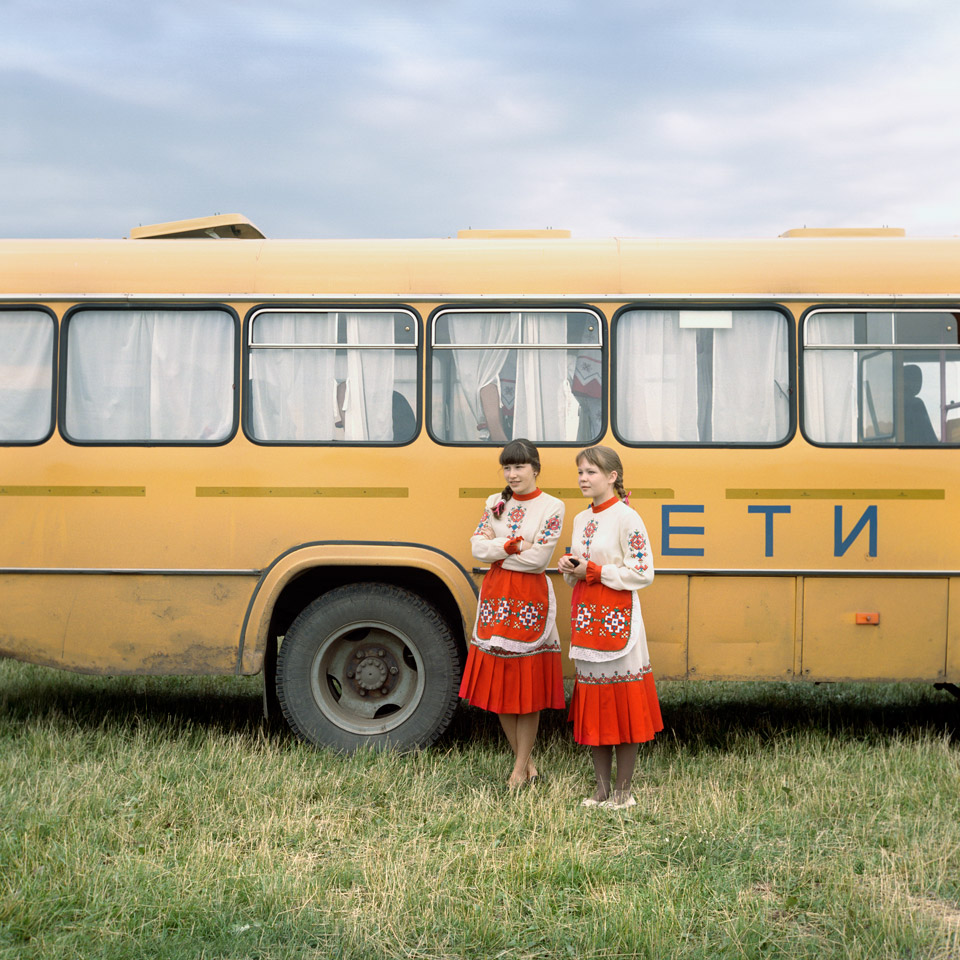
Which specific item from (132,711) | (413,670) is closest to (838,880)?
(413,670)

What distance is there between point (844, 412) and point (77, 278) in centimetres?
425

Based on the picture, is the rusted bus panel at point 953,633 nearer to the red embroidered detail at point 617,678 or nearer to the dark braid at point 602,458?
the red embroidered detail at point 617,678

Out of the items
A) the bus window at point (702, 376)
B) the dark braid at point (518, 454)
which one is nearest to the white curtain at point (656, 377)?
the bus window at point (702, 376)

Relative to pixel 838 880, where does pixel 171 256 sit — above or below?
above

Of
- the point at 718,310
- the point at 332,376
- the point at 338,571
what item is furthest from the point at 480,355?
the point at 338,571

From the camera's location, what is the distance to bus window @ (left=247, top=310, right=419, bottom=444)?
4.88m

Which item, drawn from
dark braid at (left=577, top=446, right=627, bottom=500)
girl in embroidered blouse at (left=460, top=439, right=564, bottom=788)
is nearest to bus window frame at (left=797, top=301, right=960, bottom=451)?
dark braid at (left=577, top=446, right=627, bottom=500)

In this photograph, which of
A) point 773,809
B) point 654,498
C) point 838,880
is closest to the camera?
point 838,880

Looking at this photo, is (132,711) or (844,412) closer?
(844,412)

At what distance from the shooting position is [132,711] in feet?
19.1

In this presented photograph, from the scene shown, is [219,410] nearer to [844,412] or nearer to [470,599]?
[470,599]

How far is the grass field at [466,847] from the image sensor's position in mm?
2893

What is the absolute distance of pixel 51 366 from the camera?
4.93 meters

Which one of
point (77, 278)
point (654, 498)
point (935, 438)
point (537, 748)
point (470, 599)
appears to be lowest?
point (537, 748)
